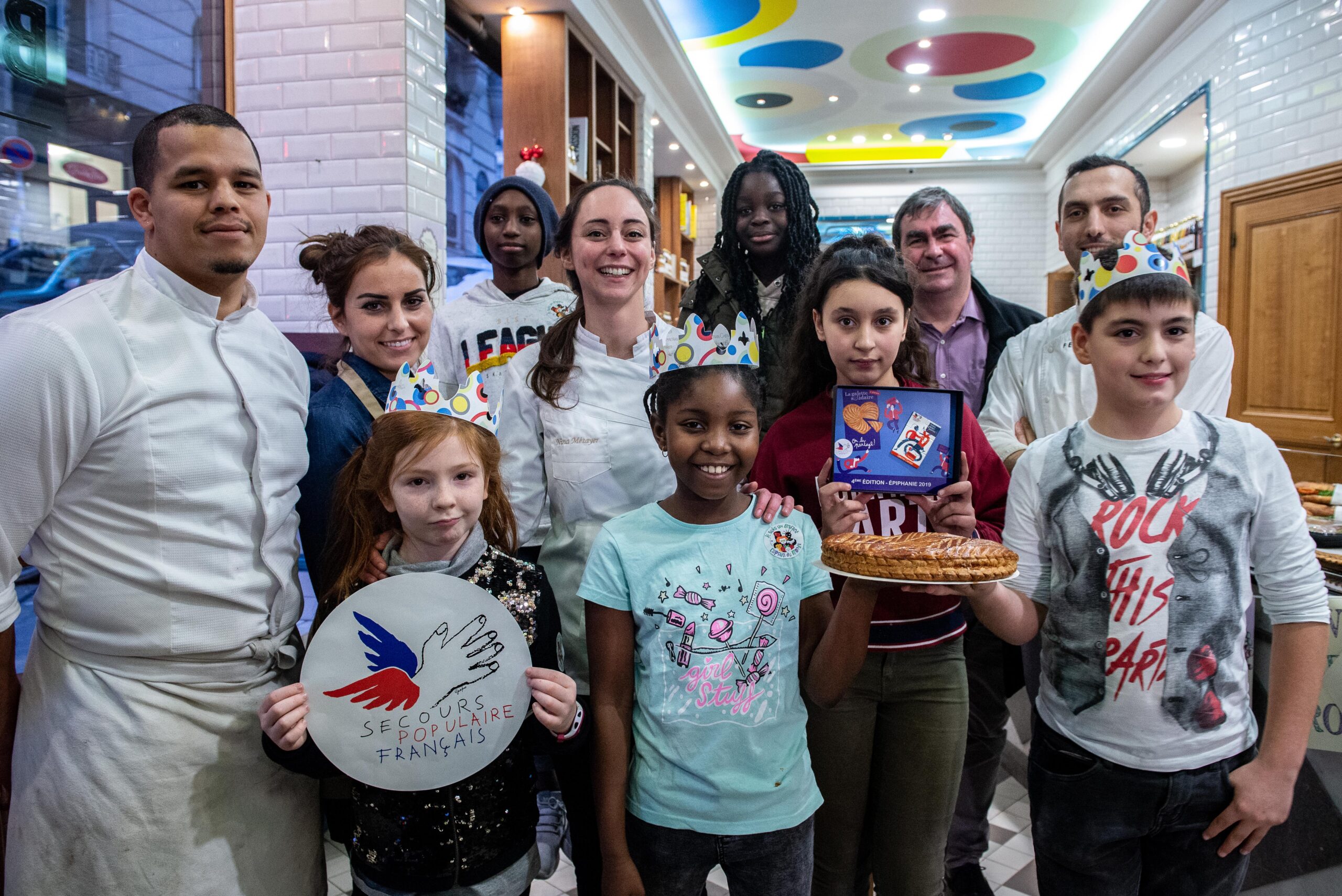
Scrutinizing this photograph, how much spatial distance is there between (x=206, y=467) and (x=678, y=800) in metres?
0.90

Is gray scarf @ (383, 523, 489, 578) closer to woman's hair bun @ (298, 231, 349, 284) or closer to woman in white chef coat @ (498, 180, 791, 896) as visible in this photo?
woman in white chef coat @ (498, 180, 791, 896)

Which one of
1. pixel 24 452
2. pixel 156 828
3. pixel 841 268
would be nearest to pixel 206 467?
pixel 24 452

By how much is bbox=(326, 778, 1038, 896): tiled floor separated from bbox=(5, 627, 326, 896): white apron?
999 mm

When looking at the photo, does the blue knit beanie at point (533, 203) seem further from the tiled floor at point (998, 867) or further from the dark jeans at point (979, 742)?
the tiled floor at point (998, 867)

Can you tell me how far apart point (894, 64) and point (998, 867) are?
625 centimetres

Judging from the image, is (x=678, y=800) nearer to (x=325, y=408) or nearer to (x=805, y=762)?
(x=805, y=762)

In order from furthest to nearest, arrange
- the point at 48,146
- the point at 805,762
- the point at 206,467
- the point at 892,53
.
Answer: the point at 892,53, the point at 48,146, the point at 805,762, the point at 206,467

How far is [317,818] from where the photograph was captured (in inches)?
56.6

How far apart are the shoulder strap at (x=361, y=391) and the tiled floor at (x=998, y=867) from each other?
1306 mm

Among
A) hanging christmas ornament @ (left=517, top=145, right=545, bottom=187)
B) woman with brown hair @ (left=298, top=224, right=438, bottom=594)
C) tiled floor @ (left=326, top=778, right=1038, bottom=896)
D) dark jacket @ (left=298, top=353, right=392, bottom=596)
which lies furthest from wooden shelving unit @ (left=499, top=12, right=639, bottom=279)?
tiled floor @ (left=326, top=778, right=1038, bottom=896)

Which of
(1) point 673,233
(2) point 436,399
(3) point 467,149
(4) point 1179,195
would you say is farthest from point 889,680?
(4) point 1179,195

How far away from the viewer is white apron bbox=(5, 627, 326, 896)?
1.18 meters

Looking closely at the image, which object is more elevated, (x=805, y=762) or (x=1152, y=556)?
(x=1152, y=556)

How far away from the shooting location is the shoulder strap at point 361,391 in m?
1.59
